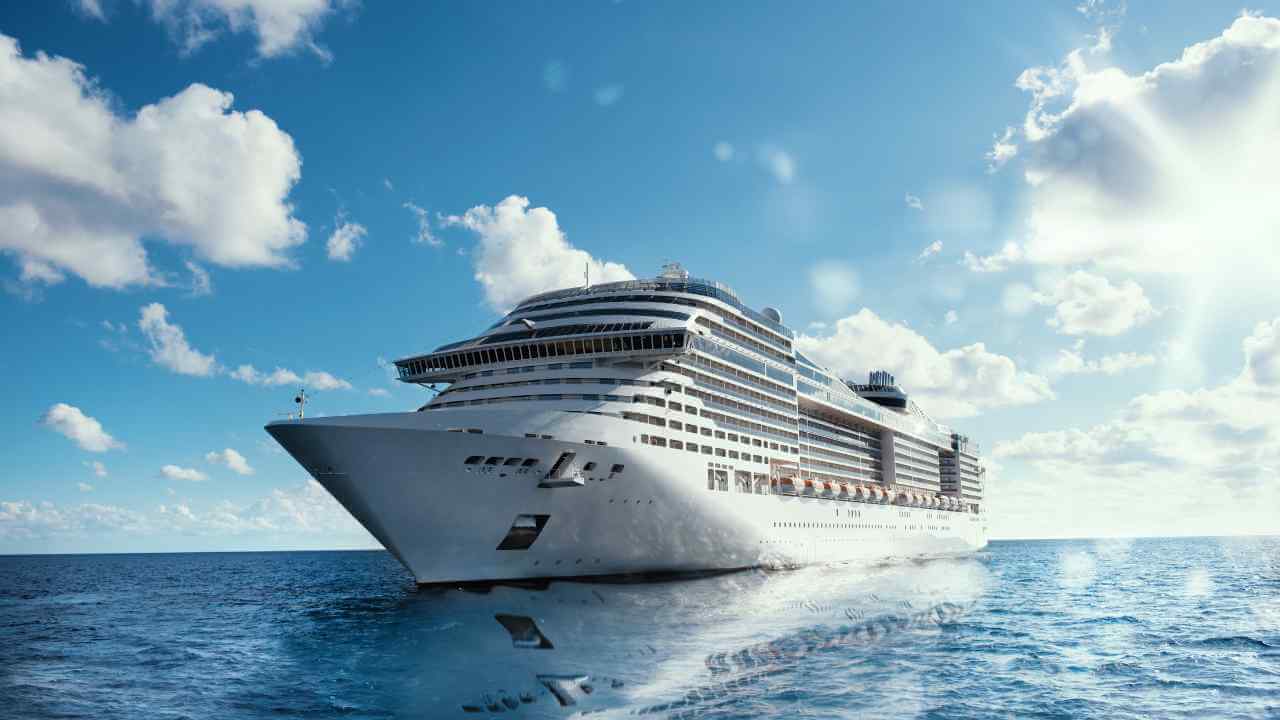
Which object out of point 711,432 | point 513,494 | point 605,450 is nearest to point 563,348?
point 605,450

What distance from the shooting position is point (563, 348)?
36906 millimetres

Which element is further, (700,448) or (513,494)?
(700,448)

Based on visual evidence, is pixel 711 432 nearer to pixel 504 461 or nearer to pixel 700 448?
pixel 700 448

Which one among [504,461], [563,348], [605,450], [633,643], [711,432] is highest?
[563,348]

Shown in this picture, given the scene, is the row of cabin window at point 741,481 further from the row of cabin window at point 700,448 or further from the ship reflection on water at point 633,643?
the ship reflection on water at point 633,643

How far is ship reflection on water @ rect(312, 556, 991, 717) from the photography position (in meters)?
15.8

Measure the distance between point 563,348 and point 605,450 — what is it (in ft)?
23.4

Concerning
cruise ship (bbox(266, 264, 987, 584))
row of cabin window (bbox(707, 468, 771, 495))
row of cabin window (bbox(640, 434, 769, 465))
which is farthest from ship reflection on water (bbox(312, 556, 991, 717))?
row of cabin window (bbox(640, 434, 769, 465))

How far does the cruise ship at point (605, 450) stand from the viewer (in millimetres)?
29031

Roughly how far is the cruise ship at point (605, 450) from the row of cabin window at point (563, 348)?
0.07m

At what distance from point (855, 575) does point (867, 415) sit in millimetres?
22581

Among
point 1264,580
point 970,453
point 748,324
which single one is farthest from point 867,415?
point 970,453

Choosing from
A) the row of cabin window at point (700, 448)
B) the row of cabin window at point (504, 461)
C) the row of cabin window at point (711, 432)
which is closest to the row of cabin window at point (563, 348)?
the row of cabin window at point (711, 432)

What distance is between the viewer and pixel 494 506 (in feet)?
97.4
